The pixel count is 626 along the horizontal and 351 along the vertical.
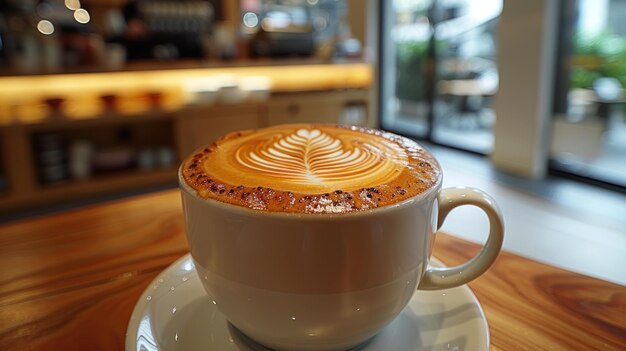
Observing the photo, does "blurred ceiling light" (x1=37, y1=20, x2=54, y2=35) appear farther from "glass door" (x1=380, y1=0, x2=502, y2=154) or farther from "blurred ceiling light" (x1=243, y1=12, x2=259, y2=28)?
"glass door" (x1=380, y1=0, x2=502, y2=154)

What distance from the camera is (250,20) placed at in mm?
3885

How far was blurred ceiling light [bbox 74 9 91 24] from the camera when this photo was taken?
9.89 ft

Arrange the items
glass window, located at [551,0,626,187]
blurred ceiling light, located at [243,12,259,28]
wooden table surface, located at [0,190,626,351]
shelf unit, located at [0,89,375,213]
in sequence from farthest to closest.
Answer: blurred ceiling light, located at [243,12,259,28] → glass window, located at [551,0,626,187] → shelf unit, located at [0,89,375,213] → wooden table surface, located at [0,190,626,351]

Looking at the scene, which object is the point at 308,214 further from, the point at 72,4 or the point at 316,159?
the point at 72,4

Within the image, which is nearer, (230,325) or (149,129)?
(230,325)

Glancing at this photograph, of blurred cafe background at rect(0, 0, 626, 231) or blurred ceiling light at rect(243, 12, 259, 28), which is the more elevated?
blurred ceiling light at rect(243, 12, 259, 28)

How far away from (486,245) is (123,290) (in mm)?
383

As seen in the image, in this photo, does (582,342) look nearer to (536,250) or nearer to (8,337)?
(8,337)

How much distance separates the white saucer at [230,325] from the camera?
384 millimetres

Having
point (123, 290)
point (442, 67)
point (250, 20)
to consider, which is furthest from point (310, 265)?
Result: point (442, 67)

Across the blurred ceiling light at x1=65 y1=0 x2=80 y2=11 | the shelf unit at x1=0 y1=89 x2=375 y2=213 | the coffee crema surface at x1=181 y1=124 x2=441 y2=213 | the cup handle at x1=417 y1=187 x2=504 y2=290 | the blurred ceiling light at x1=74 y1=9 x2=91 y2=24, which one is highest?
the blurred ceiling light at x1=65 y1=0 x2=80 y2=11

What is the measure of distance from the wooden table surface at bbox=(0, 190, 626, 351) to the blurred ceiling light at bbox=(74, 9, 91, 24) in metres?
2.76

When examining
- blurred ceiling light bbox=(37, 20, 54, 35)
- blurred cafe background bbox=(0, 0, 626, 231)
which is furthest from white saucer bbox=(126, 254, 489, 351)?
blurred ceiling light bbox=(37, 20, 54, 35)

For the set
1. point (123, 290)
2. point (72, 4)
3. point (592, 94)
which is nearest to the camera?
point (123, 290)
